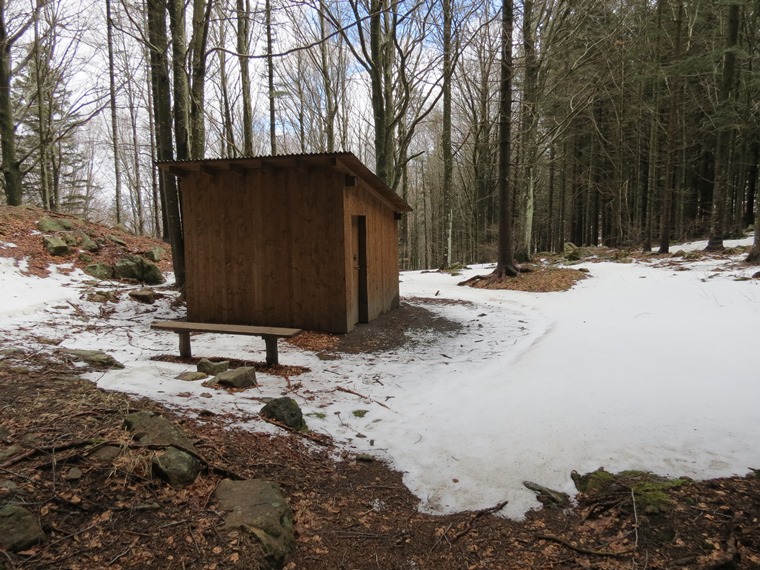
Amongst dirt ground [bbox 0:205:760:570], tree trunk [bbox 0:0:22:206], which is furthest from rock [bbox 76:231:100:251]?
dirt ground [bbox 0:205:760:570]

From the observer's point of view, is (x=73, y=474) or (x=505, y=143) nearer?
(x=73, y=474)

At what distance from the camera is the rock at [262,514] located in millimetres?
2086

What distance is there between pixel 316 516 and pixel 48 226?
39.4ft

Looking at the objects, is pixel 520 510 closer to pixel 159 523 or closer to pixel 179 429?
pixel 159 523

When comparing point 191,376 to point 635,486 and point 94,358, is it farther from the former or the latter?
point 635,486

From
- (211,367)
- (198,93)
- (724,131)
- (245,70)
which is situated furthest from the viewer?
(245,70)

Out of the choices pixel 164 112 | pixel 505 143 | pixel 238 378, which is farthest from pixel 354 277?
pixel 505 143

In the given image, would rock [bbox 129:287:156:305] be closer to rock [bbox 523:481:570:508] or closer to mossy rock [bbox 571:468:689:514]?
rock [bbox 523:481:570:508]

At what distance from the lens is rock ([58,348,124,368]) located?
463cm

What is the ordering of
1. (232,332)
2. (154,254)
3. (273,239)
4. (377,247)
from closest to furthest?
(232,332) < (273,239) < (377,247) < (154,254)

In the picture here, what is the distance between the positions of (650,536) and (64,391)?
14.2 ft

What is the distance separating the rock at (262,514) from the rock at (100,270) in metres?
9.43

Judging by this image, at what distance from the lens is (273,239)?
7.50 m

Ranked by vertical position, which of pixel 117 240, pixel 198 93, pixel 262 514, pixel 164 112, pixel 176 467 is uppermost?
pixel 198 93
